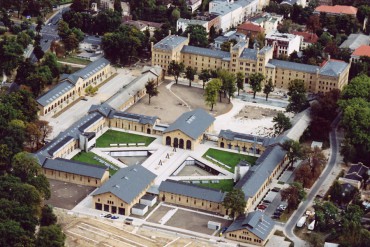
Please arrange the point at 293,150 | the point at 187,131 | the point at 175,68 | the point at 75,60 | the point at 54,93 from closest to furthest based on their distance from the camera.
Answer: the point at 293,150
the point at 187,131
the point at 54,93
the point at 175,68
the point at 75,60

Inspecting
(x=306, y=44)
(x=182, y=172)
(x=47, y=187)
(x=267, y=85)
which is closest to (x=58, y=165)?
(x=47, y=187)

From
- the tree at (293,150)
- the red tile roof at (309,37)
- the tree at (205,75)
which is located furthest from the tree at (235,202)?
the red tile roof at (309,37)

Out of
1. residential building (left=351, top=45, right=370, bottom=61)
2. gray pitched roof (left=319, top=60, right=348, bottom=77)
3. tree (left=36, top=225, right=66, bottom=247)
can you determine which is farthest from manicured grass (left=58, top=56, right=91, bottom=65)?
tree (left=36, top=225, right=66, bottom=247)

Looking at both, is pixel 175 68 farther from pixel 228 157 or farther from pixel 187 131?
pixel 228 157

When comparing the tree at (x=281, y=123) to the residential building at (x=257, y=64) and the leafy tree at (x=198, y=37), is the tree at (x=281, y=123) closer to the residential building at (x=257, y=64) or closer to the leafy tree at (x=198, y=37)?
the residential building at (x=257, y=64)

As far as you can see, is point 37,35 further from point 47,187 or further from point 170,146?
point 47,187

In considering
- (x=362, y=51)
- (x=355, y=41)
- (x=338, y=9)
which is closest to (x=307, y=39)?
(x=355, y=41)
